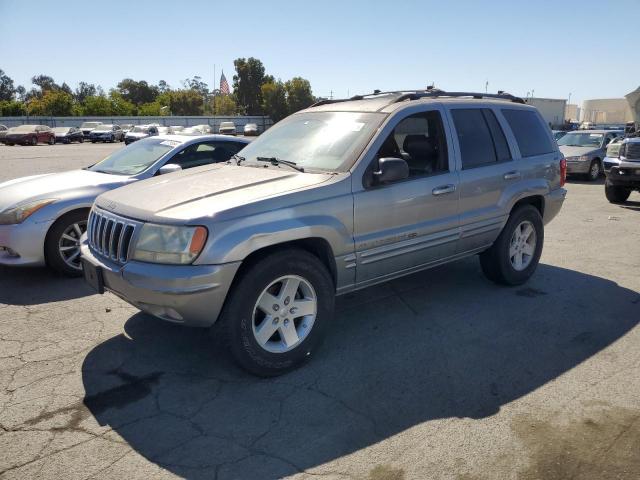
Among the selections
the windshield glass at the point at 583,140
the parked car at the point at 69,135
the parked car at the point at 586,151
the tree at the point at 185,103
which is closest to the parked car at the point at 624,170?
the parked car at the point at 586,151

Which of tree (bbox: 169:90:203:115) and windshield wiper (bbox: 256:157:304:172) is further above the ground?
tree (bbox: 169:90:203:115)

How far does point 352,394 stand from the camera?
3.52 metres

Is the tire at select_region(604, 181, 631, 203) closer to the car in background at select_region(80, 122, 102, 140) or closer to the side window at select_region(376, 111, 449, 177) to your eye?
the side window at select_region(376, 111, 449, 177)

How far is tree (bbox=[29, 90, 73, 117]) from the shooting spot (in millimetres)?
68875

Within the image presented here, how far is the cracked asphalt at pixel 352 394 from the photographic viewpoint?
2848 millimetres

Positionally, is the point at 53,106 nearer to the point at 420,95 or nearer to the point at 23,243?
the point at 23,243

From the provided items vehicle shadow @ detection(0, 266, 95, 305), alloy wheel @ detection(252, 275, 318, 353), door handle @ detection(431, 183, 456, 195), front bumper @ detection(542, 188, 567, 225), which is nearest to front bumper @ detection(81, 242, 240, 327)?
alloy wheel @ detection(252, 275, 318, 353)

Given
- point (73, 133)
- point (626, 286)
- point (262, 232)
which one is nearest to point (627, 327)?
point (626, 286)

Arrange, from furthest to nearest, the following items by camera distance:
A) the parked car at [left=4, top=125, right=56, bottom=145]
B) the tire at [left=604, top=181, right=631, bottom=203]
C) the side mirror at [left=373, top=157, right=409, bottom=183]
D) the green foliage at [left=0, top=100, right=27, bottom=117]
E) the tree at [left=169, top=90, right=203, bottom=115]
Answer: the tree at [left=169, top=90, right=203, bottom=115] → the green foliage at [left=0, top=100, right=27, bottom=117] → the parked car at [left=4, top=125, right=56, bottom=145] → the tire at [left=604, top=181, right=631, bottom=203] → the side mirror at [left=373, top=157, right=409, bottom=183]

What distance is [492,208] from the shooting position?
5.20 meters

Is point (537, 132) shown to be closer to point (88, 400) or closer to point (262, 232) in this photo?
point (262, 232)

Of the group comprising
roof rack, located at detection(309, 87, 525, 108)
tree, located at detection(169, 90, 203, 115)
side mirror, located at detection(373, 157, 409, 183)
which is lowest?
side mirror, located at detection(373, 157, 409, 183)

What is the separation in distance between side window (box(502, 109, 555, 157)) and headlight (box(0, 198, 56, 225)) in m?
5.07

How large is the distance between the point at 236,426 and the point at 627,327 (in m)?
3.53
